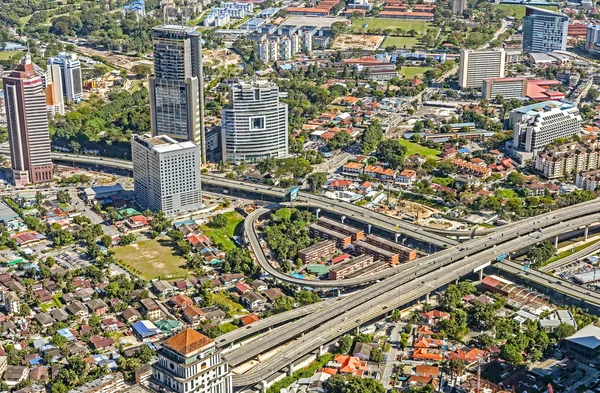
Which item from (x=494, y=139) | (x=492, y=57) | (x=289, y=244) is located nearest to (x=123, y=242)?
(x=289, y=244)

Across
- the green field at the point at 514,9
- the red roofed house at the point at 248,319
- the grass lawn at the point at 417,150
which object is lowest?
the red roofed house at the point at 248,319

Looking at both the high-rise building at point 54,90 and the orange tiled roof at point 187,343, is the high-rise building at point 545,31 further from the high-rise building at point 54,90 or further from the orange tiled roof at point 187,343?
the orange tiled roof at point 187,343

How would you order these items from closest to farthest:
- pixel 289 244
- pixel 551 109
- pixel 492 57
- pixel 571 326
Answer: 1. pixel 571 326
2. pixel 289 244
3. pixel 551 109
4. pixel 492 57

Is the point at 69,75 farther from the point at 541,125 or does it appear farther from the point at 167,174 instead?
the point at 541,125

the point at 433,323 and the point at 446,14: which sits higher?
the point at 446,14

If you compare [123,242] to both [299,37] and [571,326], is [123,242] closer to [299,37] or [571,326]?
[571,326]

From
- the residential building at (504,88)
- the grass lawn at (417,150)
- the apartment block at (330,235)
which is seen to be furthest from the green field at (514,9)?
the apartment block at (330,235)

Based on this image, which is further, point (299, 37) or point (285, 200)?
point (299, 37)
